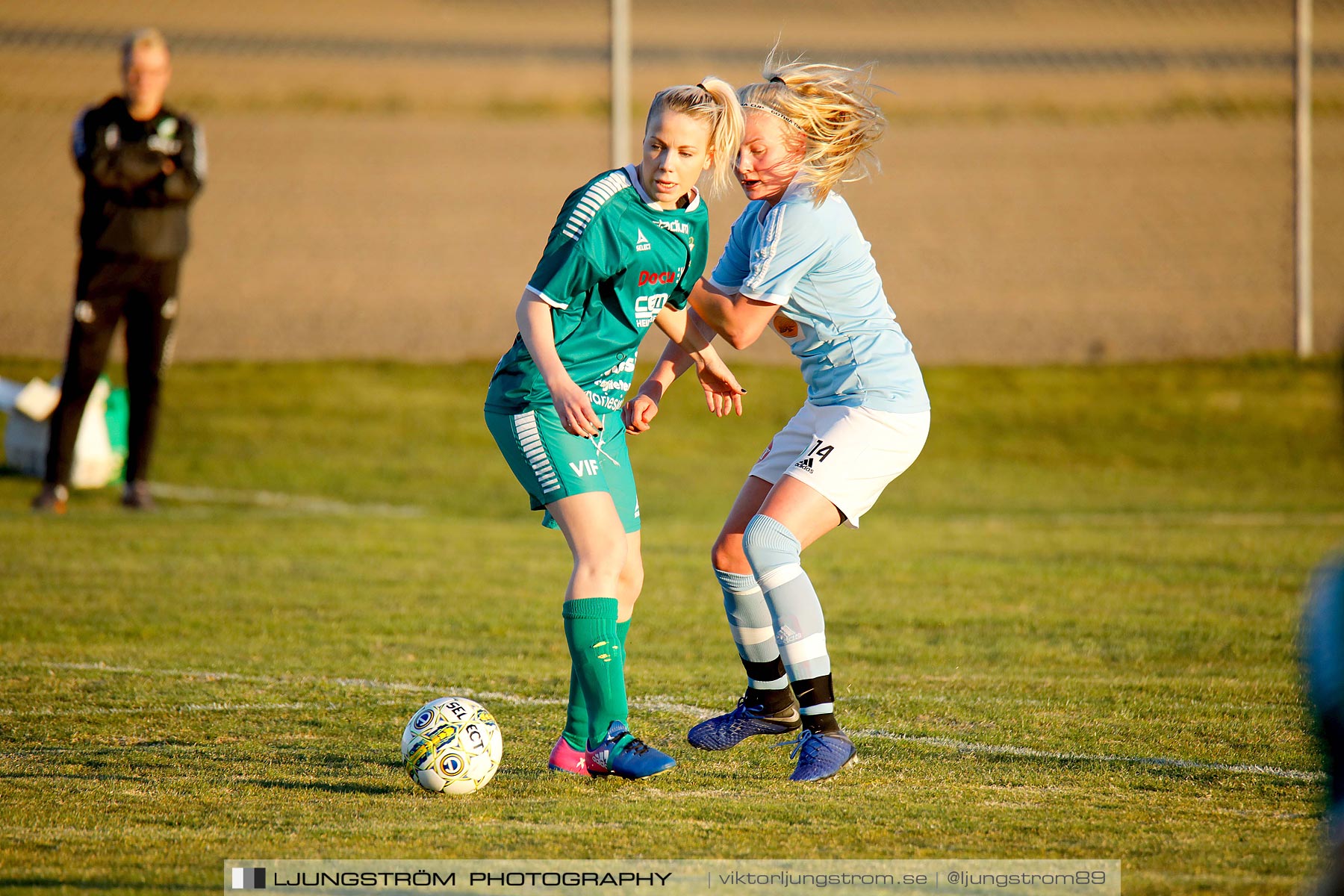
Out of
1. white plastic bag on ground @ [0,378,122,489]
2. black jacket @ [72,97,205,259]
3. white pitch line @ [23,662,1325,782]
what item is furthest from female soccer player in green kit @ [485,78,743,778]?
white plastic bag on ground @ [0,378,122,489]

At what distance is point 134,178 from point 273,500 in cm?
266

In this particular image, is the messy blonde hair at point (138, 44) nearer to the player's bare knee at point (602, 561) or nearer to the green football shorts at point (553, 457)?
the green football shorts at point (553, 457)

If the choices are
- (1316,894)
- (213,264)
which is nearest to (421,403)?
(213,264)

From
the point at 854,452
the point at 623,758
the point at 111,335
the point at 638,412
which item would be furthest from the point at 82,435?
the point at 854,452

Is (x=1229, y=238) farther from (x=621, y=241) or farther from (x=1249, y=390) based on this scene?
(x=621, y=241)

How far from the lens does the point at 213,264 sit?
18.8 metres

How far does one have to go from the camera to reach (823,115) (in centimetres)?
459

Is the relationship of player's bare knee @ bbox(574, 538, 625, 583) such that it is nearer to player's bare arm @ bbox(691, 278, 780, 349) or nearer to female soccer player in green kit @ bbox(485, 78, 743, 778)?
female soccer player in green kit @ bbox(485, 78, 743, 778)

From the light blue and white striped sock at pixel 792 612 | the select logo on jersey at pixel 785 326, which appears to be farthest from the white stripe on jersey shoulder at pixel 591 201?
the light blue and white striped sock at pixel 792 612

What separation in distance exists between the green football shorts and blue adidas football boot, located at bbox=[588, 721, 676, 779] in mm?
652

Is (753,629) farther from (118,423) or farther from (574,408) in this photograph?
(118,423)

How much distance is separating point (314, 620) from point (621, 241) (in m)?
3.42

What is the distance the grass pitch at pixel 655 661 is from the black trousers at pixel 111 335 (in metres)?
0.56

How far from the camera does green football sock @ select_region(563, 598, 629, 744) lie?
4262 millimetres
